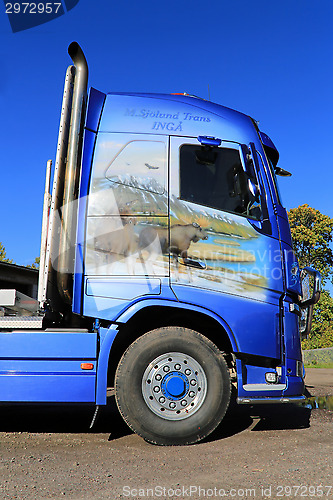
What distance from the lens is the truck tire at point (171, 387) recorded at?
14.0 feet

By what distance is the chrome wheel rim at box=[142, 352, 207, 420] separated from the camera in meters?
4.29

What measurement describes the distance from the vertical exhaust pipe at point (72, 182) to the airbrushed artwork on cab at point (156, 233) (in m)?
0.20

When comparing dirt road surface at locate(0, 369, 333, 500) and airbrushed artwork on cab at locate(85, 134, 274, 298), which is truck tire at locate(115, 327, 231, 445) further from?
airbrushed artwork on cab at locate(85, 134, 274, 298)

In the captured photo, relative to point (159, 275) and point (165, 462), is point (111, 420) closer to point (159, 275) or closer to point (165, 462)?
point (165, 462)

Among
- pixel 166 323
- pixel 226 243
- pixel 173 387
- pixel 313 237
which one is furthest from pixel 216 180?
pixel 313 237

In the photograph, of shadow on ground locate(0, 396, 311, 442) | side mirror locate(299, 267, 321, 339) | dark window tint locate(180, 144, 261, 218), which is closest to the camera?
dark window tint locate(180, 144, 261, 218)

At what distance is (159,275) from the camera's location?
14.4 feet

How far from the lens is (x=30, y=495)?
296cm

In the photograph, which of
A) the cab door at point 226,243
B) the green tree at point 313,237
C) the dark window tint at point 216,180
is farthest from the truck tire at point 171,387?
the green tree at point 313,237

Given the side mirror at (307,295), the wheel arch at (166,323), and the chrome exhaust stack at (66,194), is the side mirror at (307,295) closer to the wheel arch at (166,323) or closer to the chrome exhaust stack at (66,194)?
the wheel arch at (166,323)

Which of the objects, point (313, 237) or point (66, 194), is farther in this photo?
point (313, 237)

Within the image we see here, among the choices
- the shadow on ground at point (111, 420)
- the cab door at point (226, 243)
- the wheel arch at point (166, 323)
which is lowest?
the shadow on ground at point (111, 420)

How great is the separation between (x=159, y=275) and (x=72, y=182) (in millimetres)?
1319

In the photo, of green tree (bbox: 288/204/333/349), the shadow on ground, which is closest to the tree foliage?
green tree (bbox: 288/204/333/349)
